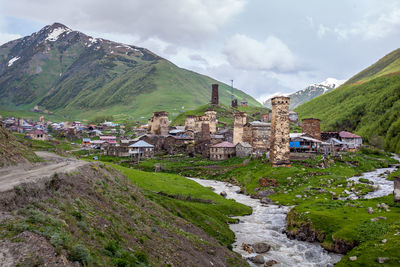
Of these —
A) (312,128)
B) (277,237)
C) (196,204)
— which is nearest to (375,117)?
(312,128)

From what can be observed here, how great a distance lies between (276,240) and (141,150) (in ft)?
254

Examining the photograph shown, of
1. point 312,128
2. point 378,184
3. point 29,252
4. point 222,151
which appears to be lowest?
point 378,184

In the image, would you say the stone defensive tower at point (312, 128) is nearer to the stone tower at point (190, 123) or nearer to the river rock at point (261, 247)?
the stone tower at point (190, 123)

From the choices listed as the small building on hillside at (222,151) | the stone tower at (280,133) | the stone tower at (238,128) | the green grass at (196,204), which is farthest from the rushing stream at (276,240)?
the stone tower at (238,128)

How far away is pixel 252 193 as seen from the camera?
6362 cm

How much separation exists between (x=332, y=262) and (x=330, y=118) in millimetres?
177441

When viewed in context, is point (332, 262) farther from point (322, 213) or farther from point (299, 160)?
point (299, 160)

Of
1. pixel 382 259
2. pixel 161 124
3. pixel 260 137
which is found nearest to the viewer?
pixel 382 259

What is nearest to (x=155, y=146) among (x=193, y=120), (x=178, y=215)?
(x=193, y=120)

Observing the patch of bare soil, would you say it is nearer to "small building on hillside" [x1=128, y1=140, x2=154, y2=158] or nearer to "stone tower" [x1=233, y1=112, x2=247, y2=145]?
"small building on hillside" [x1=128, y1=140, x2=154, y2=158]

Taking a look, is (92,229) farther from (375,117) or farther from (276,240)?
(375,117)

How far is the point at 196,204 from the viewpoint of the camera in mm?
47531

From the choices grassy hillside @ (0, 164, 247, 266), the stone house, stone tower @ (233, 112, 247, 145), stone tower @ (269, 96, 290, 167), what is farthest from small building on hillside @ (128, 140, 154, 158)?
grassy hillside @ (0, 164, 247, 266)

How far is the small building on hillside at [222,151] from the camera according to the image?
98750 millimetres
